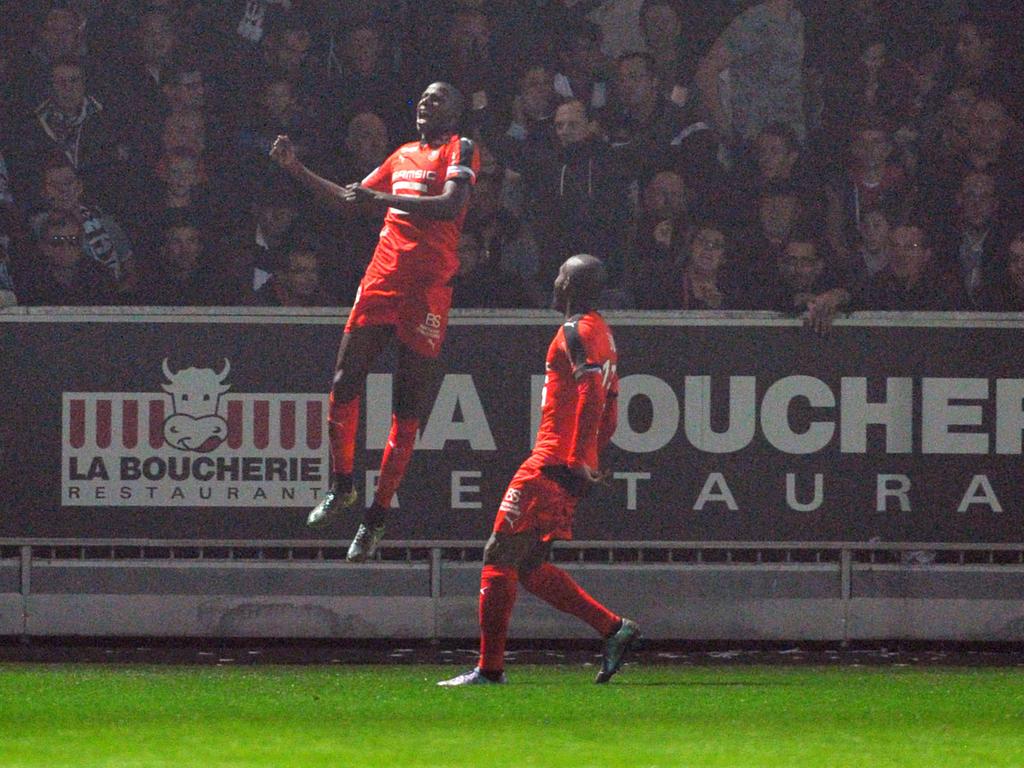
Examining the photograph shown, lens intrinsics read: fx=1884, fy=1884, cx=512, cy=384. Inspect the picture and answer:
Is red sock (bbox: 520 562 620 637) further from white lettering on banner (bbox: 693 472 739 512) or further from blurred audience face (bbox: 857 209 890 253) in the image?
blurred audience face (bbox: 857 209 890 253)

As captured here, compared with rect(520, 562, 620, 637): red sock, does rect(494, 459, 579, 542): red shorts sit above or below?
above

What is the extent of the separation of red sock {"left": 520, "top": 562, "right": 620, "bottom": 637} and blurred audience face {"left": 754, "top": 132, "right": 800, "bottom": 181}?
127 inches

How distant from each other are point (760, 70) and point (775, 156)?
0.53m

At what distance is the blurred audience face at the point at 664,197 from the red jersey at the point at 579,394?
2275 mm

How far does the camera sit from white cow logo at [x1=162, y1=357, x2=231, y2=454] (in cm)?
1084

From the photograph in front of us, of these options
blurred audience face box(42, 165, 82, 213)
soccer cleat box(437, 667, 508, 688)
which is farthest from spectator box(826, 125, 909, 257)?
blurred audience face box(42, 165, 82, 213)

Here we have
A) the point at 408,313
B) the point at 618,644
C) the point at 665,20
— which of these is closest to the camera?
the point at 408,313

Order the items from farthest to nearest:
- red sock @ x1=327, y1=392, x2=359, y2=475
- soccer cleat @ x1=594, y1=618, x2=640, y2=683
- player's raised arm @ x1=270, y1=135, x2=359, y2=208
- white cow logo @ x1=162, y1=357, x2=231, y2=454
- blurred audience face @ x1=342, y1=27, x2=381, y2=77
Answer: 1. blurred audience face @ x1=342, y1=27, x2=381, y2=77
2. white cow logo @ x1=162, y1=357, x2=231, y2=454
3. soccer cleat @ x1=594, y1=618, x2=640, y2=683
4. red sock @ x1=327, y1=392, x2=359, y2=475
5. player's raised arm @ x1=270, y1=135, x2=359, y2=208

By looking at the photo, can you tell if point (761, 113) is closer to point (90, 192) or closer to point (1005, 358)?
point (1005, 358)

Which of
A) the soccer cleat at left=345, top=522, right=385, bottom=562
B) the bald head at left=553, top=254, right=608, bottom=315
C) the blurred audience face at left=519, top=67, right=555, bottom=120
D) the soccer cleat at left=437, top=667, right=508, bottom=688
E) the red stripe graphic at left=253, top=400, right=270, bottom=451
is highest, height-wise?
the blurred audience face at left=519, top=67, right=555, bottom=120

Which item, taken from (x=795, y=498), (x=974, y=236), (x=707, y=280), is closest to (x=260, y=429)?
(x=707, y=280)

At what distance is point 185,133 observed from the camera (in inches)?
433

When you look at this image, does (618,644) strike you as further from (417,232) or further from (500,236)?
(500,236)

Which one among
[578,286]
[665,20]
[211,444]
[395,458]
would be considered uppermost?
[665,20]
